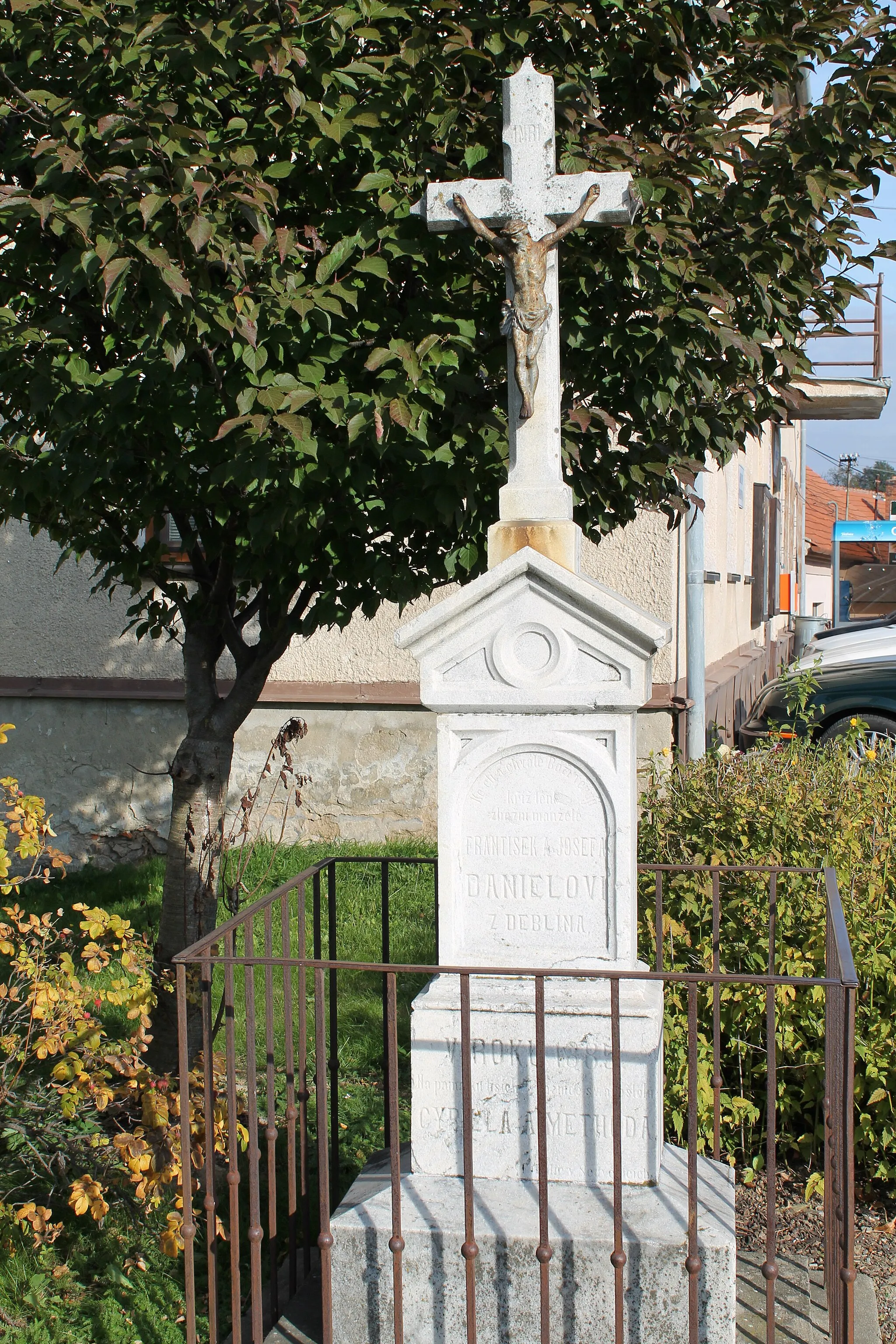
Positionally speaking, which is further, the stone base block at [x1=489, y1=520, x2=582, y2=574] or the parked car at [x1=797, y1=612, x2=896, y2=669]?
the parked car at [x1=797, y1=612, x2=896, y2=669]

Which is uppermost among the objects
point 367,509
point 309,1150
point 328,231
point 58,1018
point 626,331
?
point 328,231

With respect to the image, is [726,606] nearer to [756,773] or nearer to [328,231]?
[756,773]

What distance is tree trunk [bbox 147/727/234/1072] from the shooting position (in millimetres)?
4094

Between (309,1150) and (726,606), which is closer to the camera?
(309,1150)

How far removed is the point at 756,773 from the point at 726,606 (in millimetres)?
6026

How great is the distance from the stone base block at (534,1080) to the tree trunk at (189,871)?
1.33 metres

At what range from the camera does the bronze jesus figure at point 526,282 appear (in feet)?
9.87

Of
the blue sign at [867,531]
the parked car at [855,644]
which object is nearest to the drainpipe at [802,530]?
the blue sign at [867,531]

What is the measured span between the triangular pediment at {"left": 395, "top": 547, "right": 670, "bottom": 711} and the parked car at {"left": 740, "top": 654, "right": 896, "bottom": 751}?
5986 mm

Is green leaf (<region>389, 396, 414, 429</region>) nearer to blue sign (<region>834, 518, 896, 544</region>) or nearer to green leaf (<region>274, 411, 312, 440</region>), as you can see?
green leaf (<region>274, 411, 312, 440</region>)

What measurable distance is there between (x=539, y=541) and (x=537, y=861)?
0.79m

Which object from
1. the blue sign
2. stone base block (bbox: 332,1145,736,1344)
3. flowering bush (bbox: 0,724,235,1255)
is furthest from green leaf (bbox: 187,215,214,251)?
the blue sign

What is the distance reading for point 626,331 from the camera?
3.28 metres

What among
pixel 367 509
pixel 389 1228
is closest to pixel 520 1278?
pixel 389 1228
